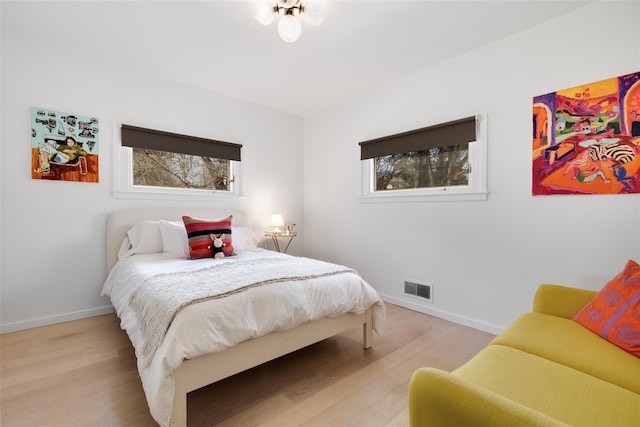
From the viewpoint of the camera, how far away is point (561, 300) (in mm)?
1691

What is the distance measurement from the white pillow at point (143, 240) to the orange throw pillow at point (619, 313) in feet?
10.9

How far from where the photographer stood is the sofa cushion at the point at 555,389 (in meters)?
0.88

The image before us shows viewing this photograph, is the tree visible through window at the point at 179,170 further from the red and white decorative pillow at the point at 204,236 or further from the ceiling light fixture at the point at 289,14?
the ceiling light fixture at the point at 289,14

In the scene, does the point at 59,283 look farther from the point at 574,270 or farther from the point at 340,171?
the point at 574,270

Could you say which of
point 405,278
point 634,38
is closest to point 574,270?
point 405,278

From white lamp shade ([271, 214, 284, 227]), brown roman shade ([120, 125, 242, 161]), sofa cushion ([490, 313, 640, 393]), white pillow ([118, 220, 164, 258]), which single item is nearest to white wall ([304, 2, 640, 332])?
sofa cushion ([490, 313, 640, 393])

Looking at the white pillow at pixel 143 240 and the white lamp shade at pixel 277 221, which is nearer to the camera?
the white pillow at pixel 143 240

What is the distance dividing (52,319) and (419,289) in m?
3.48

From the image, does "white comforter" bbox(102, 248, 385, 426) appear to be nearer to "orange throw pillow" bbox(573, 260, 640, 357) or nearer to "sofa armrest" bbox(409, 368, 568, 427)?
"sofa armrest" bbox(409, 368, 568, 427)

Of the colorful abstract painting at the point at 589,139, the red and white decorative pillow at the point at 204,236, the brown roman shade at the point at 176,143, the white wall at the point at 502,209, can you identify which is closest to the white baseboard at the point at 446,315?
the white wall at the point at 502,209

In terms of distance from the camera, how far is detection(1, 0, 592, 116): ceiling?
80.6 inches

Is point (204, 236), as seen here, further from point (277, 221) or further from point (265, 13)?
point (265, 13)

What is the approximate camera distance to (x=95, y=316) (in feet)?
9.07

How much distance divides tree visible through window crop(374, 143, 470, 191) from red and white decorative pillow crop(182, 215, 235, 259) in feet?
6.04
